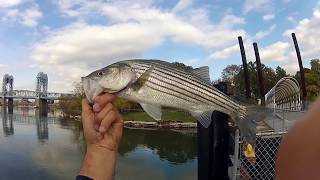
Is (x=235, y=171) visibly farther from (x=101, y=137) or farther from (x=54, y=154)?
(x=54, y=154)

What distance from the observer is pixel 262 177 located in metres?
7.04

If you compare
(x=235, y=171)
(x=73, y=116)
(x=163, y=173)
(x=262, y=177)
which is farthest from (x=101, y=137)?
(x=73, y=116)

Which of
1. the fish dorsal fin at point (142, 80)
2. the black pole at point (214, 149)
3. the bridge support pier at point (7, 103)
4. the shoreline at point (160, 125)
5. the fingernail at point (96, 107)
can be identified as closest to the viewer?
the fish dorsal fin at point (142, 80)

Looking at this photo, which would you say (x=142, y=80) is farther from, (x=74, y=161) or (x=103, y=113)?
(x=74, y=161)

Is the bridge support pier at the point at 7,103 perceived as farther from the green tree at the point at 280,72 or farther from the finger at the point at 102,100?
the finger at the point at 102,100

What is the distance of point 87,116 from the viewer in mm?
2633

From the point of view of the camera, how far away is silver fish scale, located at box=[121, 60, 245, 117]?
2.23 metres

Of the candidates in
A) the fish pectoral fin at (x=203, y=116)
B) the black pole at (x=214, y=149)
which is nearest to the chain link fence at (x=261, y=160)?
the black pole at (x=214, y=149)

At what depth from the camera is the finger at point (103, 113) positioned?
251 cm

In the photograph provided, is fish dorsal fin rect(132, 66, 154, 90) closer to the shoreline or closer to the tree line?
the tree line

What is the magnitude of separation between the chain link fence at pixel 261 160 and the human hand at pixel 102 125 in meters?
4.22

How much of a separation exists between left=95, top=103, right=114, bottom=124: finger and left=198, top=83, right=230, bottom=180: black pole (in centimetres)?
194

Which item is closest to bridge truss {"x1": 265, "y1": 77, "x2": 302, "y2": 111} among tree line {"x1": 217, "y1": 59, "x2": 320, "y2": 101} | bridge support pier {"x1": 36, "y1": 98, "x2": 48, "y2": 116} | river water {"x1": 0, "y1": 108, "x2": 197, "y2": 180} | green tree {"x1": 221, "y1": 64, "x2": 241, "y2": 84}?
river water {"x1": 0, "y1": 108, "x2": 197, "y2": 180}

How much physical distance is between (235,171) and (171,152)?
113 feet
